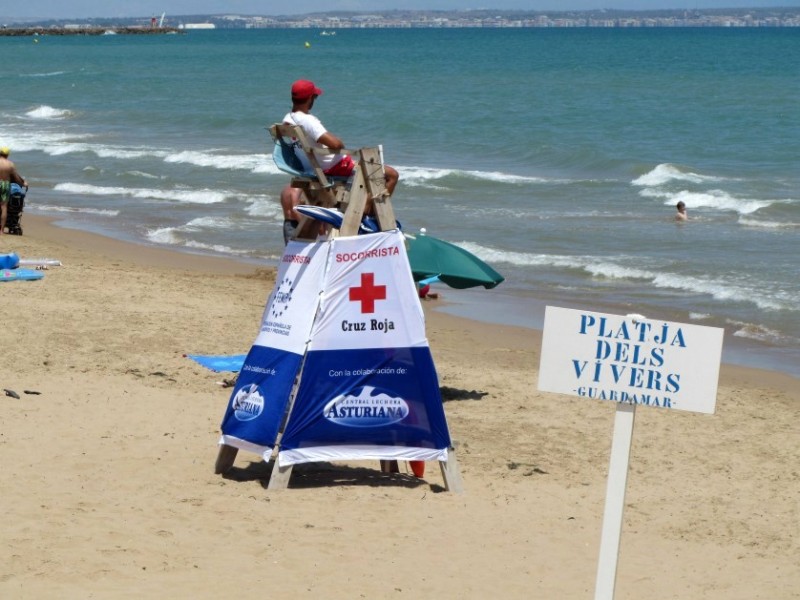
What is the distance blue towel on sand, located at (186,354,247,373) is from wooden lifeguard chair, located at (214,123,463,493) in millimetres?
2454

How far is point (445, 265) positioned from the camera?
29.7ft

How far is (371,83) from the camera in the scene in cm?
6562

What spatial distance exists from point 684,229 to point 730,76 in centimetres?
4922

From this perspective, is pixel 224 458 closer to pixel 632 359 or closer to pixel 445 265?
pixel 445 265

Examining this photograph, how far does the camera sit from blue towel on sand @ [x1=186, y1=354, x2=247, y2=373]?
9.63 metres

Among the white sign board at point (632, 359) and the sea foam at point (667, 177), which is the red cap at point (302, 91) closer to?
the white sign board at point (632, 359)

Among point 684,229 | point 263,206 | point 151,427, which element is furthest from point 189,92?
point 151,427

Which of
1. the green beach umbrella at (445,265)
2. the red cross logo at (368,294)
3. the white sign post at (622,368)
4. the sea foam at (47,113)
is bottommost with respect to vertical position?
the sea foam at (47,113)

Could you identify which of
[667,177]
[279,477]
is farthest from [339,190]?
[667,177]

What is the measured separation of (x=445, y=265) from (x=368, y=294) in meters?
2.31

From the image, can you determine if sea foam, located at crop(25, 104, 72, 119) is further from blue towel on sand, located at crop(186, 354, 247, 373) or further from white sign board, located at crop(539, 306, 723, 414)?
white sign board, located at crop(539, 306, 723, 414)

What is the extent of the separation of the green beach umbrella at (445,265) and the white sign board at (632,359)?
170 inches

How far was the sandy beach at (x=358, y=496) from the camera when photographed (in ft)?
18.9

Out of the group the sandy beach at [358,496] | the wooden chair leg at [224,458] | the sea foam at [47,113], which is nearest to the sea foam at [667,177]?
the sandy beach at [358,496]
